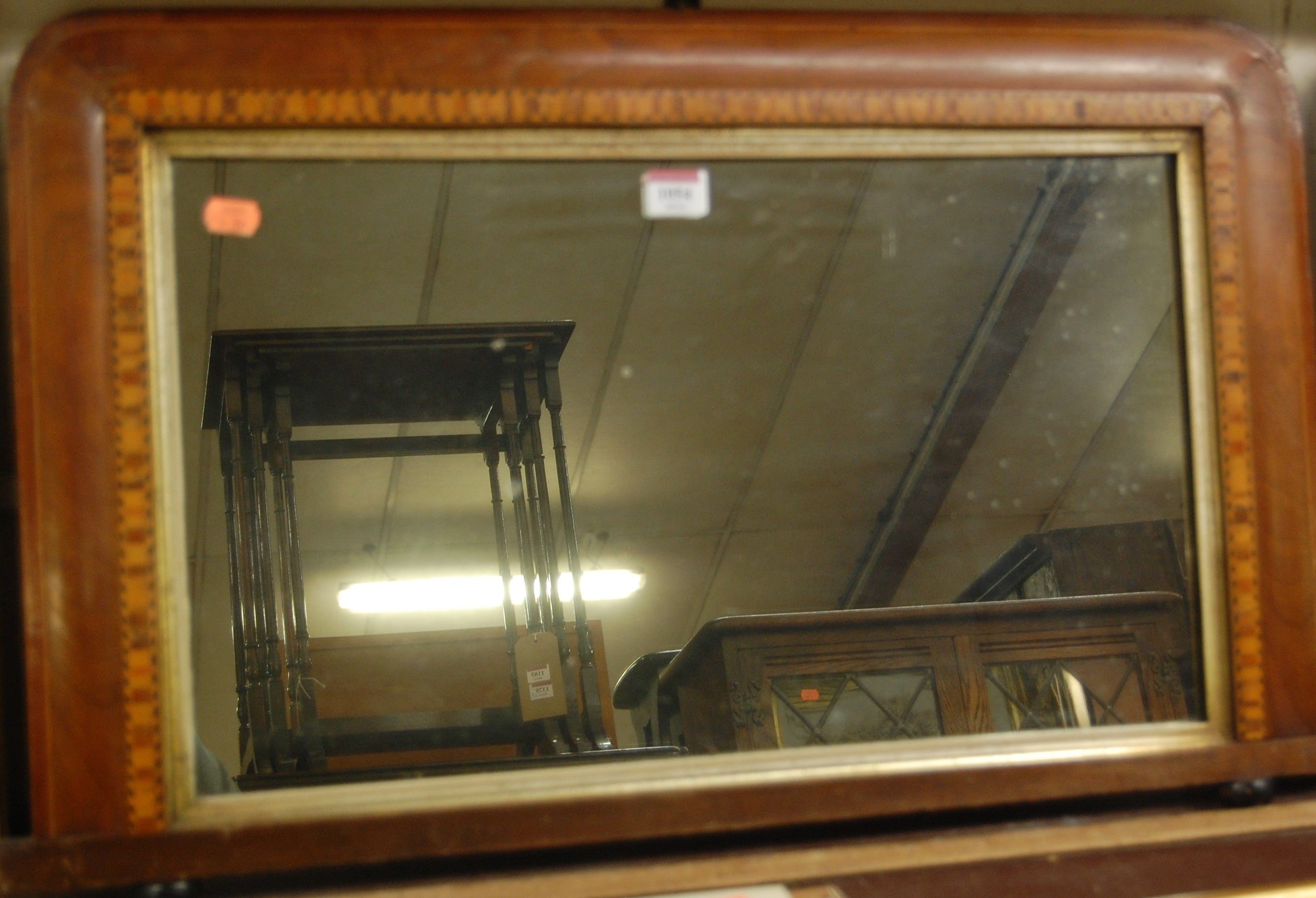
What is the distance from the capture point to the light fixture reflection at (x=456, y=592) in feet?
10.8

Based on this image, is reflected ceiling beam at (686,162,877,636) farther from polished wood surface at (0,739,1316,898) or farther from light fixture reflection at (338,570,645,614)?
polished wood surface at (0,739,1316,898)

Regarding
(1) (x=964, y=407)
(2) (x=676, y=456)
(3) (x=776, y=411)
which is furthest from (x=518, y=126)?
(2) (x=676, y=456)

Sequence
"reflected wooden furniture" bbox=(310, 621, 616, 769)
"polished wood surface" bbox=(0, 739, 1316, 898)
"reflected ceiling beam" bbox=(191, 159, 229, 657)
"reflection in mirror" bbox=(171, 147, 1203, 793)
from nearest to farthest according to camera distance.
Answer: "polished wood surface" bbox=(0, 739, 1316, 898), "reflected ceiling beam" bbox=(191, 159, 229, 657), "reflection in mirror" bbox=(171, 147, 1203, 793), "reflected wooden furniture" bbox=(310, 621, 616, 769)

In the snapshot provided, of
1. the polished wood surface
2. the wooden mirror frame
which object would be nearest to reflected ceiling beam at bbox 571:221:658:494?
the wooden mirror frame

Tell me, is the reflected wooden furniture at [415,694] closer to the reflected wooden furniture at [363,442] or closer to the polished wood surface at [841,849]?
the reflected wooden furniture at [363,442]

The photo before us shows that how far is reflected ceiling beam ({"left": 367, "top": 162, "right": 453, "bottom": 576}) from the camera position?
1789 mm

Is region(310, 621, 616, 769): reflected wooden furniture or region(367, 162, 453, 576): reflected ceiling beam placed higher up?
region(367, 162, 453, 576): reflected ceiling beam

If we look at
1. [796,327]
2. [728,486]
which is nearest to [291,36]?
[796,327]

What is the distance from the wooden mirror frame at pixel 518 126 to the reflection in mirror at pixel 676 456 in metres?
0.06

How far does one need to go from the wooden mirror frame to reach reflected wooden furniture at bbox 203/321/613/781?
73 cm

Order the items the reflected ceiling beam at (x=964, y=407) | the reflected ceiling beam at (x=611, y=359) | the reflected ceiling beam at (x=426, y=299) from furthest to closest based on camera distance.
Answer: the reflected ceiling beam at (x=611, y=359)
the reflected ceiling beam at (x=964, y=407)
the reflected ceiling beam at (x=426, y=299)

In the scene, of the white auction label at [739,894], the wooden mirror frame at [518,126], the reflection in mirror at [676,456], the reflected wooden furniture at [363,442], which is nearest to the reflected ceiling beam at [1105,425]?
the reflection in mirror at [676,456]

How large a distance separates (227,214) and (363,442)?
120 centimetres

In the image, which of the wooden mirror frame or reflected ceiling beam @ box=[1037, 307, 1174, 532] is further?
reflected ceiling beam @ box=[1037, 307, 1174, 532]
